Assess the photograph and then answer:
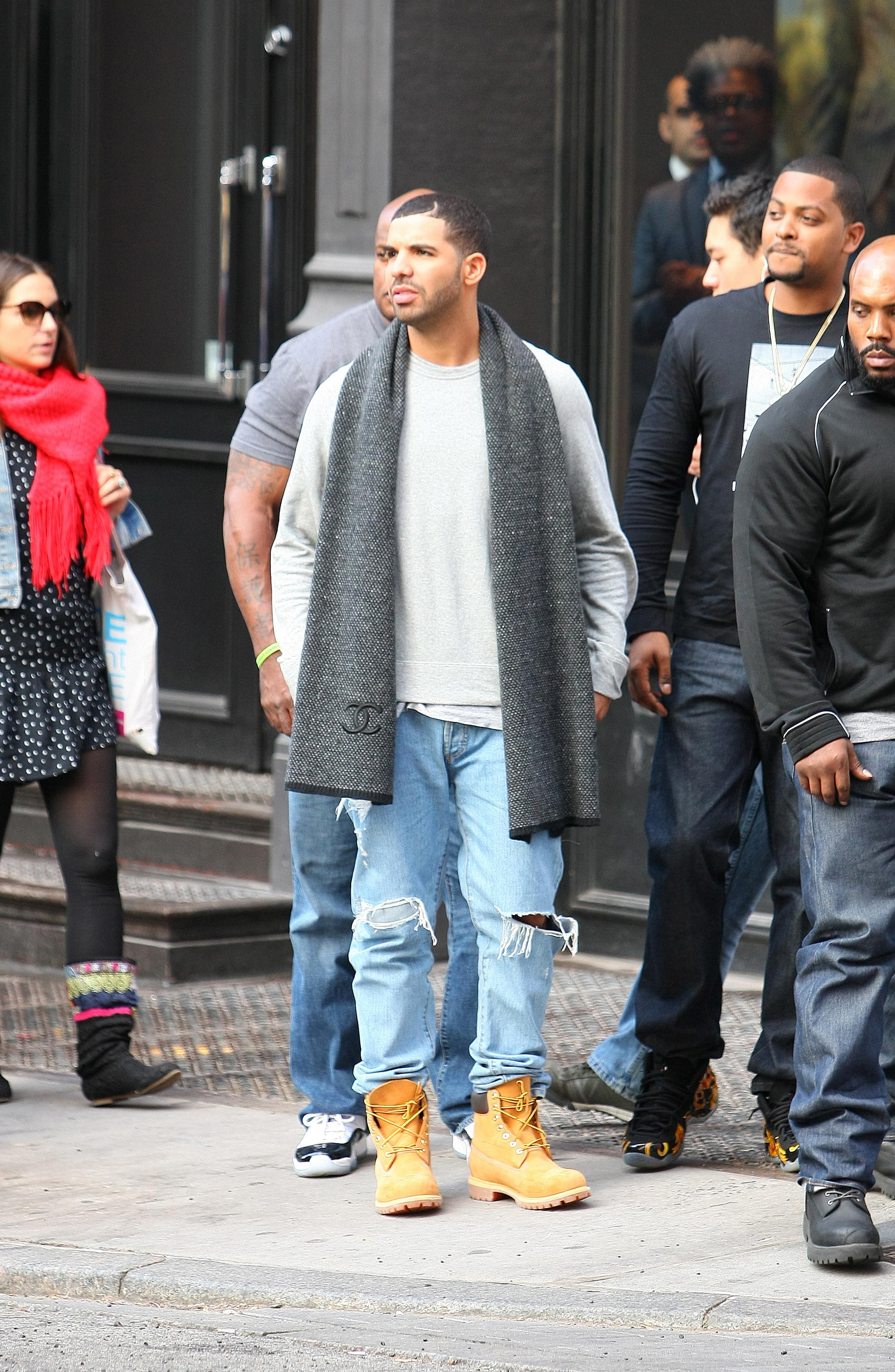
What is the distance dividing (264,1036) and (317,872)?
1.62 metres

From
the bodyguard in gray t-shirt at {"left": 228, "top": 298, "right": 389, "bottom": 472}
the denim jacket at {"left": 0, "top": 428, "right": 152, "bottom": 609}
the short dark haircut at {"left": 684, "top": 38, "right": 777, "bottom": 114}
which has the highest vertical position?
the short dark haircut at {"left": 684, "top": 38, "right": 777, "bottom": 114}

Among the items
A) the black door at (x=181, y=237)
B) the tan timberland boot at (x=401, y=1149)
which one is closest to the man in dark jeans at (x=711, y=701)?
the tan timberland boot at (x=401, y=1149)

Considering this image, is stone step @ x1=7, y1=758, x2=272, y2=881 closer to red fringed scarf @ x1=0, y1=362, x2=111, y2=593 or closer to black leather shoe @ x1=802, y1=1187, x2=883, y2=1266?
red fringed scarf @ x1=0, y1=362, x2=111, y2=593

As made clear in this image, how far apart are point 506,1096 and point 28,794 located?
167 inches

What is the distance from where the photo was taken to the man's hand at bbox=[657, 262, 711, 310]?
24.0ft

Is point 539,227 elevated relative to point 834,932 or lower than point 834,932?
elevated

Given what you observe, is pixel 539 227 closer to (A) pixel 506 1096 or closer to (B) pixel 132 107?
(B) pixel 132 107

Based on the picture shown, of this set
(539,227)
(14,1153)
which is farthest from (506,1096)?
(539,227)

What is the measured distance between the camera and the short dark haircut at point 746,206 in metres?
5.50

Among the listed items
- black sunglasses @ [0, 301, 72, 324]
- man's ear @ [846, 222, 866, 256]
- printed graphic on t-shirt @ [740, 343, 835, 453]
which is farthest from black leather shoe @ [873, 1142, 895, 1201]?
black sunglasses @ [0, 301, 72, 324]

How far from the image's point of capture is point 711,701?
5.08 meters

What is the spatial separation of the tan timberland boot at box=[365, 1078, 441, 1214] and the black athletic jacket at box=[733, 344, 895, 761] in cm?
113

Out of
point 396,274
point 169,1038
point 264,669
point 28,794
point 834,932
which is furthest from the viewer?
point 28,794

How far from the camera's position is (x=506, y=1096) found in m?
4.85
